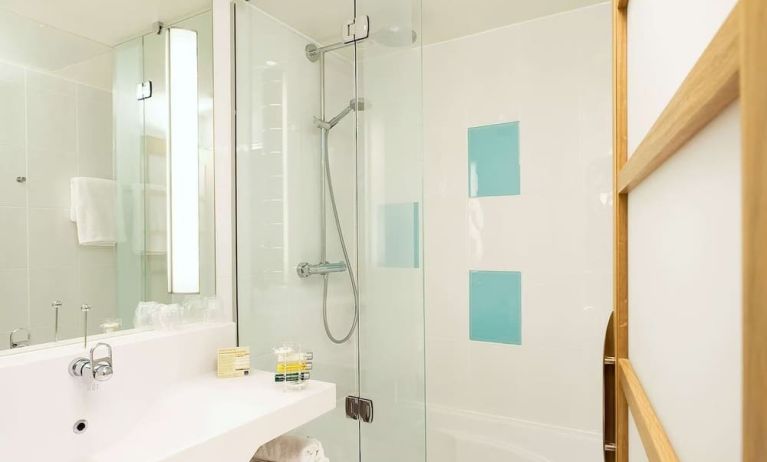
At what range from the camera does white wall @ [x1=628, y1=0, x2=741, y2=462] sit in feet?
0.92

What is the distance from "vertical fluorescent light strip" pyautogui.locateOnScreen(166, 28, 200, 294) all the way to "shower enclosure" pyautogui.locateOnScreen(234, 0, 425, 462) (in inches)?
6.3

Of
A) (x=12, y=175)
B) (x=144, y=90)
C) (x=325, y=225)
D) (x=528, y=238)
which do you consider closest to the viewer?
(x=12, y=175)

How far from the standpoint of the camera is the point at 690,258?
366mm

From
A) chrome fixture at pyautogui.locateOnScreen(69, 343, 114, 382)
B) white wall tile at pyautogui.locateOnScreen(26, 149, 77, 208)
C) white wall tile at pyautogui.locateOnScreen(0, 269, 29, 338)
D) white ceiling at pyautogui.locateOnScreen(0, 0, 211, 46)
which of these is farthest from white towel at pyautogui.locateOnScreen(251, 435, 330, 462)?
white ceiling at pyautogui.locateOnScreen(0, 0, 211, 46)

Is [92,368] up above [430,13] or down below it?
below

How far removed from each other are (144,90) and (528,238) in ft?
5.53

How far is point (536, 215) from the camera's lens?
2.19 meters

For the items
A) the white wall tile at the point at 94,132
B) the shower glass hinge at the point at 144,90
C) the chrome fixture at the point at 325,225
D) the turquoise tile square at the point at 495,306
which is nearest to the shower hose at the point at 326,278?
the chrome fixture at the point at 325,225

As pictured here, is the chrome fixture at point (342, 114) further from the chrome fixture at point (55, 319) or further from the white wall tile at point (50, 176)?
the chrome fixture at point (55, 319)

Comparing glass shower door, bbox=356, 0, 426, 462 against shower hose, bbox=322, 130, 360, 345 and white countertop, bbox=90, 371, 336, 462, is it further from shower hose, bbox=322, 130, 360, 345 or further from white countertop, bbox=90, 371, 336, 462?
white countertop, bbox=90, 371, 336, 462

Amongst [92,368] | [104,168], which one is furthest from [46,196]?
[92,368]

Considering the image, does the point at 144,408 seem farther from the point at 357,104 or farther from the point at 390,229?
the point at 357,104

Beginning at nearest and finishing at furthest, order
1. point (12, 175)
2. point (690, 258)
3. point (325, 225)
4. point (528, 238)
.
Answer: point (690, 258), point (12, 175), point (325, 225), point (528, 238)

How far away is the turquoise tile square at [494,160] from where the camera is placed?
7.38 ft
